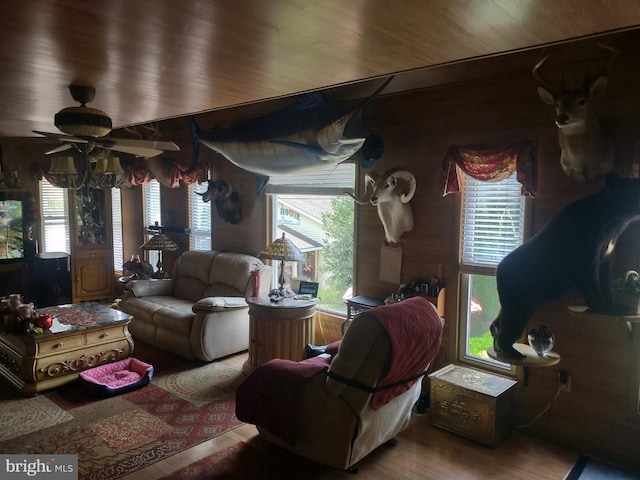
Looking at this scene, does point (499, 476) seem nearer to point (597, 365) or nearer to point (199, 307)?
point (597, 365)

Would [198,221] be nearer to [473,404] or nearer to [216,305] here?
[216,305]

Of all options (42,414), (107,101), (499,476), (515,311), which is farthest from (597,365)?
(42,414)

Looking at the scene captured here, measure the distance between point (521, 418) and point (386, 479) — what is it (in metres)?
1.25

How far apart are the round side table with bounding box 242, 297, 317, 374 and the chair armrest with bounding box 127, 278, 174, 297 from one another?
2000 millimetres

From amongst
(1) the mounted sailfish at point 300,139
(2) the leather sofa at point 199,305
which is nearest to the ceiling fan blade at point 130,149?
(1) the mounted sailfish at point 300,139

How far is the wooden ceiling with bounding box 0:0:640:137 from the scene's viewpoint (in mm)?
1281

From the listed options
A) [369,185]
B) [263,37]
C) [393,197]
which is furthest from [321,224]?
[263,37]

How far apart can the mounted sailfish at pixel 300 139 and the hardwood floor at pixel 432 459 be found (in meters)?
2.25

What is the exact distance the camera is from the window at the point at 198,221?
638cm

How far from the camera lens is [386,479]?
9.25 feet

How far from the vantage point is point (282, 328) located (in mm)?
4230

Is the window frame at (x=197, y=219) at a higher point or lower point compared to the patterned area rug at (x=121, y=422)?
higher

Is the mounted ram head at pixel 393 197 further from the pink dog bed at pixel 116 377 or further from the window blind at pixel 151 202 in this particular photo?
the window blind at pixel 151 202

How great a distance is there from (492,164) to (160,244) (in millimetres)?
4476
